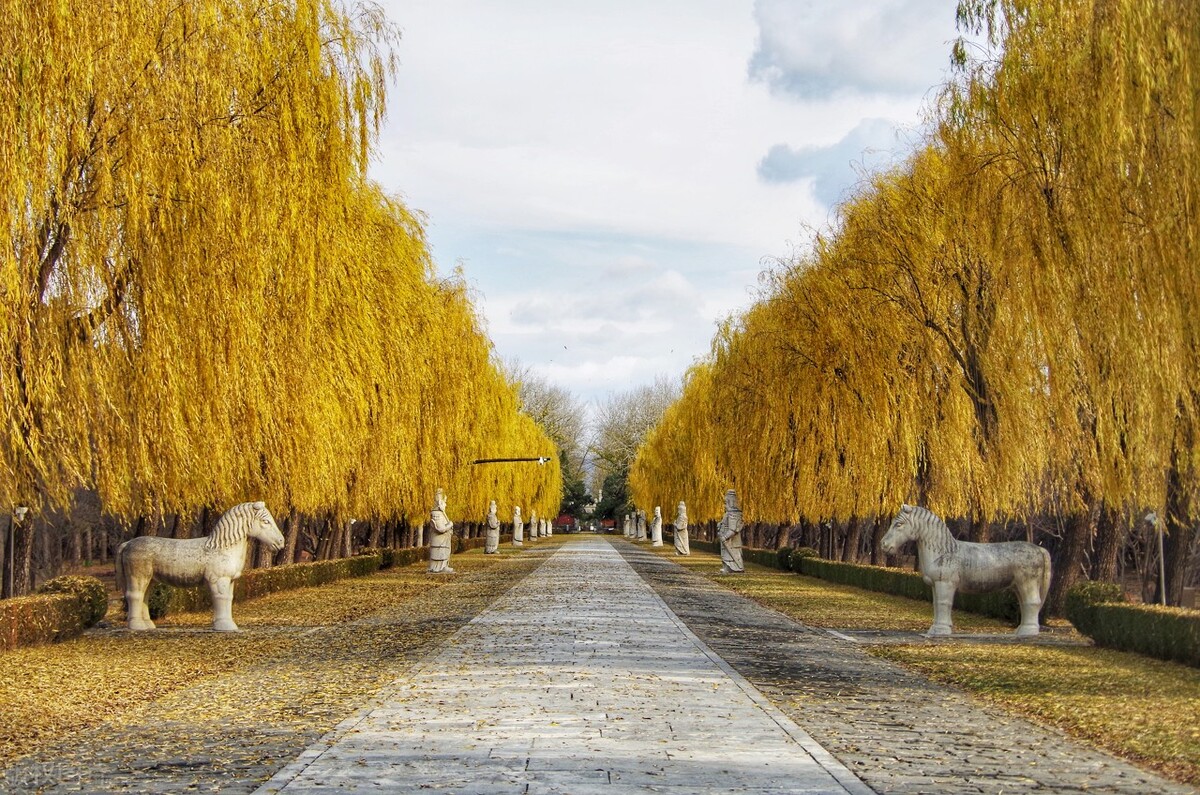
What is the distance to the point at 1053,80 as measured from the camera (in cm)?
1245

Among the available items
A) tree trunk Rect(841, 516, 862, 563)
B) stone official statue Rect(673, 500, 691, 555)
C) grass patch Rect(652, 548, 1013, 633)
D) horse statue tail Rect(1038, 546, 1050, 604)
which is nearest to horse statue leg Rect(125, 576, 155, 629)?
grass patch Rect(652, 548, 1013, 633)

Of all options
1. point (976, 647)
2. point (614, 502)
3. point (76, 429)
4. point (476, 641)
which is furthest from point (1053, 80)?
point (614, 502)

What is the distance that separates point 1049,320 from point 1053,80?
8.14ft

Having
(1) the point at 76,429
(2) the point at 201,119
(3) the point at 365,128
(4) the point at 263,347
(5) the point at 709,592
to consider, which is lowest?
(5) the point at 709,592

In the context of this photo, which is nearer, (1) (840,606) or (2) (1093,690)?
(2) (1093,690)

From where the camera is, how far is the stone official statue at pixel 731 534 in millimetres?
33250

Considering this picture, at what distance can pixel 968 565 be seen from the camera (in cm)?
1568

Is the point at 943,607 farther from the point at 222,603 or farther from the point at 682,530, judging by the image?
the point at 682,530

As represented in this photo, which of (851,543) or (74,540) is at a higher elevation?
(851,543)

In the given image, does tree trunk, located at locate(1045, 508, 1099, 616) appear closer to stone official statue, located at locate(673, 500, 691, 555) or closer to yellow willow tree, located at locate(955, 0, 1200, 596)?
yellow willow tree, located at locate(955, 0, 1200, 596)

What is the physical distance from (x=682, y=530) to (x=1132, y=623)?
37.4 meters

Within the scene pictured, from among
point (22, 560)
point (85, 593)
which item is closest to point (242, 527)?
point (85, 593)

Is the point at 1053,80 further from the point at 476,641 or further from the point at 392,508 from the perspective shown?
the point at 392,508

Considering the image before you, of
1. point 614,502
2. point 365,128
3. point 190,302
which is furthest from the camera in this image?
point 614,502
